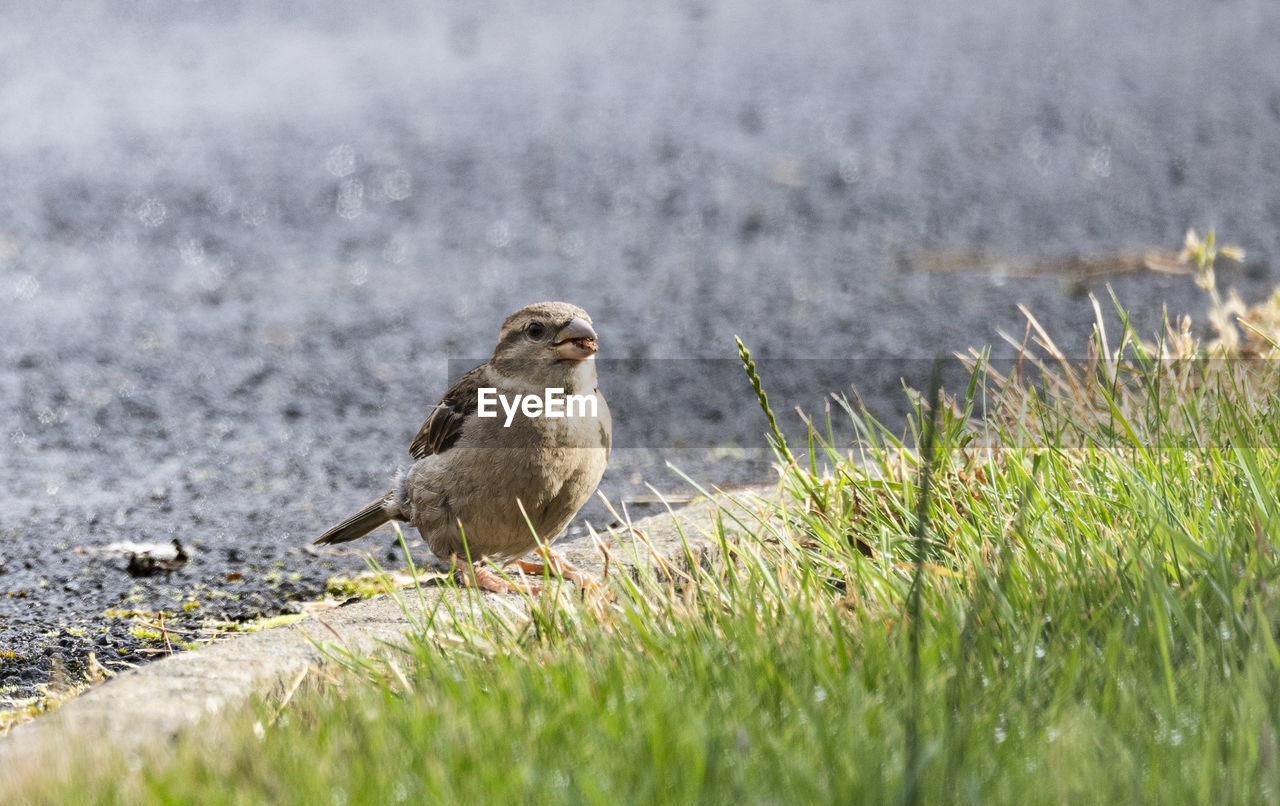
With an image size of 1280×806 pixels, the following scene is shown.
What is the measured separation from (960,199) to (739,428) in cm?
358

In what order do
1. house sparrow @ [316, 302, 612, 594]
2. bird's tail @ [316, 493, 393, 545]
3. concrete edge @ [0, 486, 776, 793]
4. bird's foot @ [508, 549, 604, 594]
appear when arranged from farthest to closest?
bird's tail @ [316, 493, 393, 545]
house sparrow @ [316, 302, 612, 594]
bird's foot @ [508, 549, 604, 594]
concrete edge @ [0, 486, 776, 793]

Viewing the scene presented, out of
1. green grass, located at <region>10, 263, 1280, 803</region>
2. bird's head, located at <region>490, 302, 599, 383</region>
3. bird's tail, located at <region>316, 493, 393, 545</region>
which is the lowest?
bird's tail, located at <region>316, 493, 393, 545</region>

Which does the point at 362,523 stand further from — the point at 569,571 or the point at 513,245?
the point at 513,245

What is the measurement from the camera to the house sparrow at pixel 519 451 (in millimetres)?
3412

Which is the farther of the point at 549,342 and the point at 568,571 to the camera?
the point at 549,342

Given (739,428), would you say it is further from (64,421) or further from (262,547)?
(64,421)

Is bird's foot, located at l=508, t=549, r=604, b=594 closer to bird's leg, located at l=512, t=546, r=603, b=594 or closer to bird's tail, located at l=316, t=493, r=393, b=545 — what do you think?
bird's leg, located at l=512, t=546, r=603, b=594

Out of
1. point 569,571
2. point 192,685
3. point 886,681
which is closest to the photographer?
point 886,681

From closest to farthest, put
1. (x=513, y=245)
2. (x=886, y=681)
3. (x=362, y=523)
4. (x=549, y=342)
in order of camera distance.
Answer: (x=886, y=681), (x=549, y=342), (x=362, y=523), (x=513, y=245)

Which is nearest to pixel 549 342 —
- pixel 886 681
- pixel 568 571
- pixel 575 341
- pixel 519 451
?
pixel 575 341

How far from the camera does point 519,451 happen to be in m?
3.41

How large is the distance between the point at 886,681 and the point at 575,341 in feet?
5.01

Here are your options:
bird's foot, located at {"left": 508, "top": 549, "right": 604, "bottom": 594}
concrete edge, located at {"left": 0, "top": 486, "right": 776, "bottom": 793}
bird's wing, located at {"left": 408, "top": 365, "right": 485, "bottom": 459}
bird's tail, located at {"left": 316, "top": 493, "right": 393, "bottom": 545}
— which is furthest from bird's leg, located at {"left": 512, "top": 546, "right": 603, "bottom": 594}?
bird's tail, located at {"left": 316, "top": 493, "right": 393, "bottom": 545}

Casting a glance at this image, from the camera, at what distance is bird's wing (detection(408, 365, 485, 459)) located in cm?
367
